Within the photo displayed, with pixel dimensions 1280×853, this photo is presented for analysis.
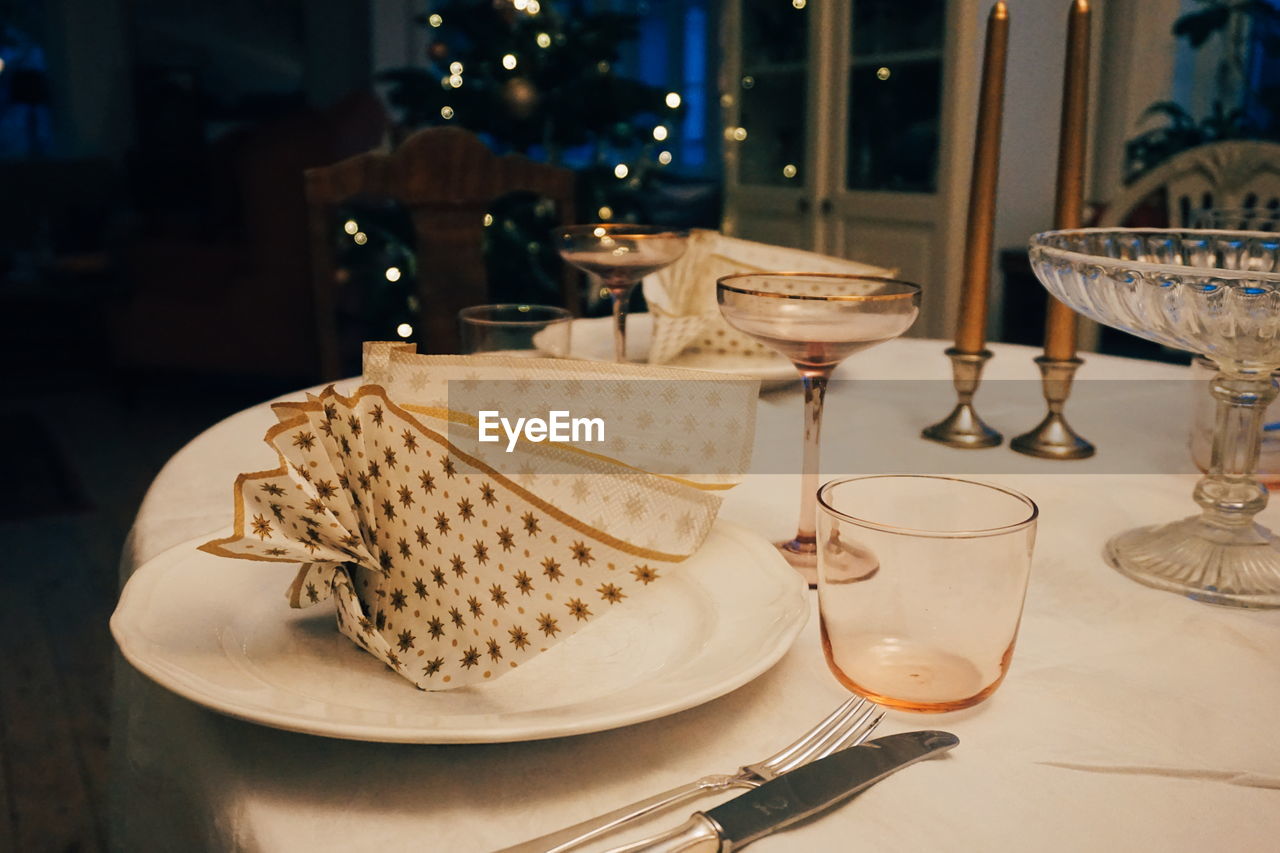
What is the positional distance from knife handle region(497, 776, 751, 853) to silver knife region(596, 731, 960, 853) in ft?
0.03

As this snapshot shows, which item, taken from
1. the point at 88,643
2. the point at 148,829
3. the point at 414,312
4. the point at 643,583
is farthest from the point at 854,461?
the point at 414,312

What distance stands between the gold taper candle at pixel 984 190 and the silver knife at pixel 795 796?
0.48 metres

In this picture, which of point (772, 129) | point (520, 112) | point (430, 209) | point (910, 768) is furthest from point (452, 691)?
point (772, 129)

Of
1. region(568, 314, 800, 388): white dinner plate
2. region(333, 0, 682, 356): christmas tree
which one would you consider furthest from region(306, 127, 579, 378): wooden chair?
region(333, 0, 682, 356): christmas tree

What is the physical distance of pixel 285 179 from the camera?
10.8 ft

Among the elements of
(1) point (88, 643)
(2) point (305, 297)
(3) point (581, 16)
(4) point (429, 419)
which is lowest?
(1) point (88, 643)

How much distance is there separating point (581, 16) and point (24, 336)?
2980 mm

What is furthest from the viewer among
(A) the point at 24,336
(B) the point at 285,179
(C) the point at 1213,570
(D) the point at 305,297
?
(A) the point at 24,336

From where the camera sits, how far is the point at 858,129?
323 centimetres

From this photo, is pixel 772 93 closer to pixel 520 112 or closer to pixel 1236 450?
pixel 520 112

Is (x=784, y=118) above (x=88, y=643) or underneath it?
above

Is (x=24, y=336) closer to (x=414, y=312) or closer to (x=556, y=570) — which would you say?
(x=414, y=312)


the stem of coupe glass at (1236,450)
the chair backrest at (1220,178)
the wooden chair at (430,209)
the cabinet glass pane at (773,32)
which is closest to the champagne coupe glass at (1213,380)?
the stem of coupe glass at (1236,450)

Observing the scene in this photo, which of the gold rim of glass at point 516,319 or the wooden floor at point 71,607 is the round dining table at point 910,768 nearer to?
the gold rim of glass at point 516,319
